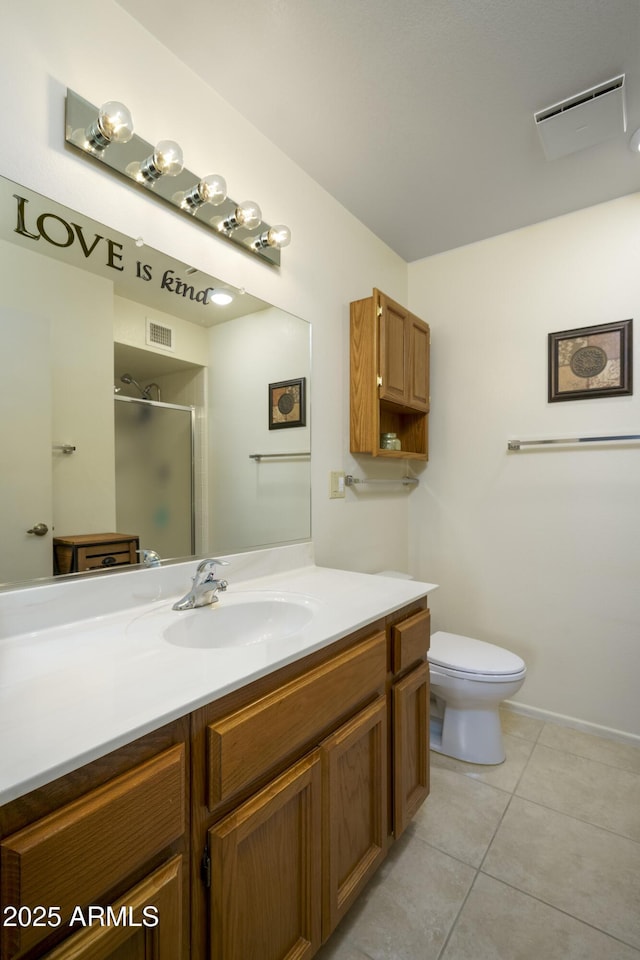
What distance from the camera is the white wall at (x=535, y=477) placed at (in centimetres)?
199

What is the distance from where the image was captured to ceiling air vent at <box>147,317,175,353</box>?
1.28 m

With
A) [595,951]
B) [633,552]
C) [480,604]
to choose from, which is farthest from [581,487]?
[595,951]

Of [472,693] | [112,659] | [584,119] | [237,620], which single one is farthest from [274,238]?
[472,693]

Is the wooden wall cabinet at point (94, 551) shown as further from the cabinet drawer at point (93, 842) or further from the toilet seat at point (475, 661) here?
the toilet seat at point (475, 661)

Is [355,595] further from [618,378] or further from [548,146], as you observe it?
[548,146]

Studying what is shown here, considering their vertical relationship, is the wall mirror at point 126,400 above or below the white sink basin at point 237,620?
above

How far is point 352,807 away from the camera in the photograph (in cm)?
108

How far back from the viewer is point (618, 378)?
1979 mm

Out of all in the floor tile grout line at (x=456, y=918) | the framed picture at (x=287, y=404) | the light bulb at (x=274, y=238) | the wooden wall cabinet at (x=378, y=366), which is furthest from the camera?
the wooden wall cabinet at (x=378, y=366)

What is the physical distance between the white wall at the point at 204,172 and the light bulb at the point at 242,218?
5 centimetres

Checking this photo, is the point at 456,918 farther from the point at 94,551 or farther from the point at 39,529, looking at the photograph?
the point at 39,529

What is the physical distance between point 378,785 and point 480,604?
1.37 m

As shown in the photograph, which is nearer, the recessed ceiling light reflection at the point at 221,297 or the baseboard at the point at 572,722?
the recessed ceiling light reflection at the point at 221,297

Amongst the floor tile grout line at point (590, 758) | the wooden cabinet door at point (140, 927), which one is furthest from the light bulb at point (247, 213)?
the floor tile grout line at point (590, 758)
